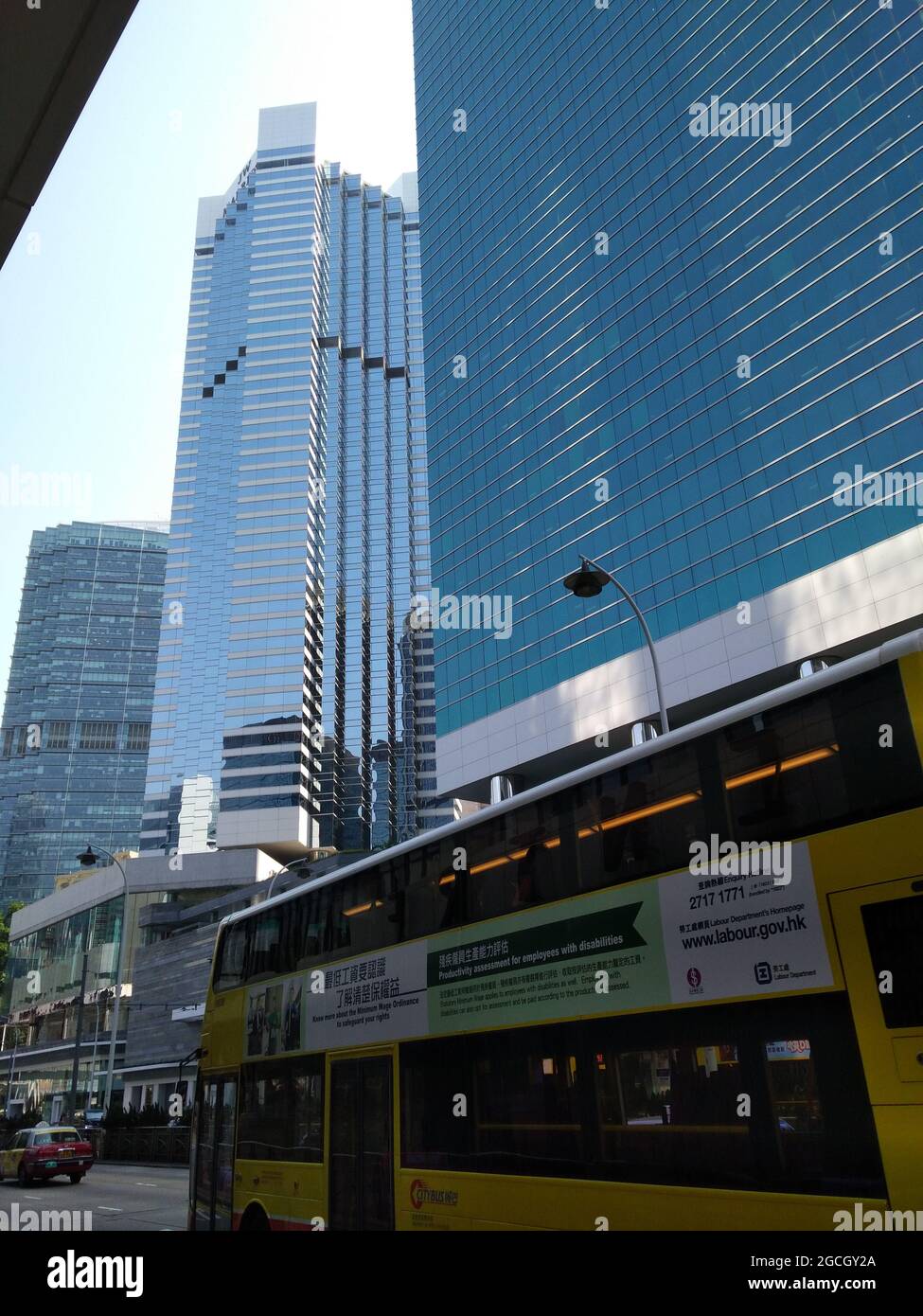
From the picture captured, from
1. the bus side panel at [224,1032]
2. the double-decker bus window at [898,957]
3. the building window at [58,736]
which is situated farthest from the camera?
the building window at [58,736]

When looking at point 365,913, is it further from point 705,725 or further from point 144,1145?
point 144,1145

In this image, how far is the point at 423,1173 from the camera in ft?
26.2

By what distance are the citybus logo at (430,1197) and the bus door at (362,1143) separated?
1.30 ft

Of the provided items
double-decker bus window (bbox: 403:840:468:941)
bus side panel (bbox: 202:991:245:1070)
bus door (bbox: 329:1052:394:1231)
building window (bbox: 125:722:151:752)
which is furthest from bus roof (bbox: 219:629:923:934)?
building window (bbox: 125:722:151:752)

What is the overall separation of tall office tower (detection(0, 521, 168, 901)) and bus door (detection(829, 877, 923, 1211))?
15743cm

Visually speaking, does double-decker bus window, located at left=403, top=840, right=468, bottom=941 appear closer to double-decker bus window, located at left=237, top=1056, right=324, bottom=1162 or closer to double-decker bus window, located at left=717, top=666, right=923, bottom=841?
double-decker bus window, located at left=237, top=1056, right=324, bottom=1162

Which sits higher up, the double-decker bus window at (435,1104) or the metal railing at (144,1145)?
the double-decker bus window at (435,1104)

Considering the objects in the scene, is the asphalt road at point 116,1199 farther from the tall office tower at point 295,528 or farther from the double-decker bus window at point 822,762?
the tall office tower at point 295,528

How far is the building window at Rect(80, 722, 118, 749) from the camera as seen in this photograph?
158 metres

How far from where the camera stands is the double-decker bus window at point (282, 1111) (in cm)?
983

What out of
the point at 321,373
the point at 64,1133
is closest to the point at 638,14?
the point at 64,1133

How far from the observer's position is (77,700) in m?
163

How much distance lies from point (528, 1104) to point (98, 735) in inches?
6538

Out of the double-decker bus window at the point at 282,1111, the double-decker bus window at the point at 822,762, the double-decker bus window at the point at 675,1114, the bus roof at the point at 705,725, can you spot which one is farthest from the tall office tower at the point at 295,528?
the double-decker bus window at the point at 822,762
